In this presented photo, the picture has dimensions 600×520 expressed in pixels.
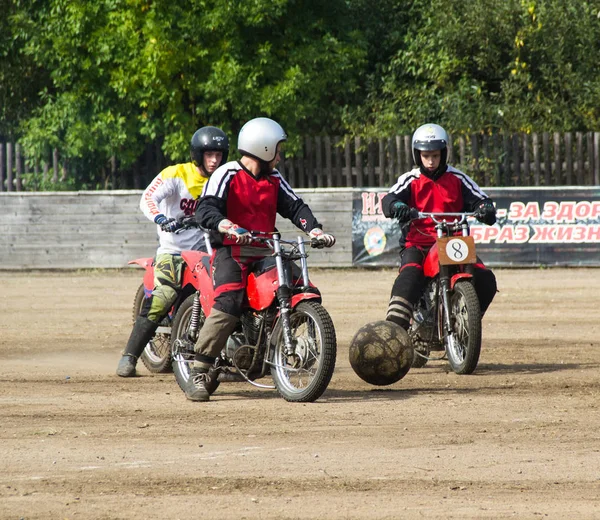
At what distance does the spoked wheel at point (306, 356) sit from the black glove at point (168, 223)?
165 centimetres

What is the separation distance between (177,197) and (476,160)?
12.8 metres

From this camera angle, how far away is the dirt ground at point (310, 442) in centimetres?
593

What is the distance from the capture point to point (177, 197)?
1056 cm

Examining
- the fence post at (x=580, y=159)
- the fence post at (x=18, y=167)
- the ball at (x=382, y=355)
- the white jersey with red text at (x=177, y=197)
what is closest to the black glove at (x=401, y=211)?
the ball at (x=382, y=355)

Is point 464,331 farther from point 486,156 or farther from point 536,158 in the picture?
point 486,156

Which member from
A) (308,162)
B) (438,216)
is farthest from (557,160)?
(438,216)

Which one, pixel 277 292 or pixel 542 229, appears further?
pixel 542 229

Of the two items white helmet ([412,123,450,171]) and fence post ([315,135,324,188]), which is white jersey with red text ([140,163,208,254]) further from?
fence post ([315,135,324,188])

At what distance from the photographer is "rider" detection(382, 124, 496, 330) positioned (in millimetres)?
10289

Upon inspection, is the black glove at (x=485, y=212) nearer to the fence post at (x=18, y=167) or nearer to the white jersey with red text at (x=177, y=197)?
the white jersey with red text at (x=177, y=197)

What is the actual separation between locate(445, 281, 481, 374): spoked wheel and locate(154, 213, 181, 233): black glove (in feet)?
7.44

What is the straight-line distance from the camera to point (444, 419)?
26.5ft

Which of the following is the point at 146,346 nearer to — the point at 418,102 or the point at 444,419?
the point at 444,419

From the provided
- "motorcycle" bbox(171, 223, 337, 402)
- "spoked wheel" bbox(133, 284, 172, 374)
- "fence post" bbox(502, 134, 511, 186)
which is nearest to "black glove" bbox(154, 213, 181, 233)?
"motorcycle" bbox(171, 223, 337, 402)
